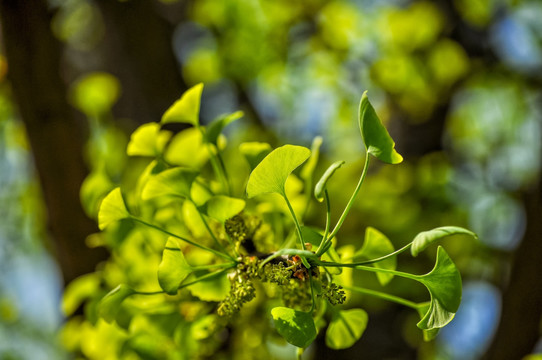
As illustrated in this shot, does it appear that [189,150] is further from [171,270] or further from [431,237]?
[431,237]

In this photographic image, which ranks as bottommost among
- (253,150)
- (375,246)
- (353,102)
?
(353,102)

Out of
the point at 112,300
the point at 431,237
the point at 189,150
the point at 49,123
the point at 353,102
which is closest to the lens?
the point at 431,237

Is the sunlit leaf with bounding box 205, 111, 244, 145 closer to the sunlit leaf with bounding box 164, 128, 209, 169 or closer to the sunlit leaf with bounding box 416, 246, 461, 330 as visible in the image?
the sunlit leaf with bounding box 164, 128, 209, 169

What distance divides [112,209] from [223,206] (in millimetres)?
126

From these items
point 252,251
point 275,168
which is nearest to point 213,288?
point 252,251

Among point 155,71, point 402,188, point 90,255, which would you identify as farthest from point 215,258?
point 155,71

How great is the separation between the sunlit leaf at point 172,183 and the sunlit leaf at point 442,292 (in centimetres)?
24

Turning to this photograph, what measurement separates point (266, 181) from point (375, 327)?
1060 mm

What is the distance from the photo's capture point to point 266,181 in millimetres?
416

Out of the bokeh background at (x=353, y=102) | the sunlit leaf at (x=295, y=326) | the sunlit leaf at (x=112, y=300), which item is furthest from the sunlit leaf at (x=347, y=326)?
the bokeh background at (x=353, y=102)

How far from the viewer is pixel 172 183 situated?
490 millimetres

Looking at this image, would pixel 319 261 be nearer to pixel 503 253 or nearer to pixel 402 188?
→ pixel 402 188

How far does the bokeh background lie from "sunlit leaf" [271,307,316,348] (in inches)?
30.3

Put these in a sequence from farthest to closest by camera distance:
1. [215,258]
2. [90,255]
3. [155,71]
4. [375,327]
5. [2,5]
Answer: [155,71]
[375,327]
[90,255]
[2,5]
[215,258]
